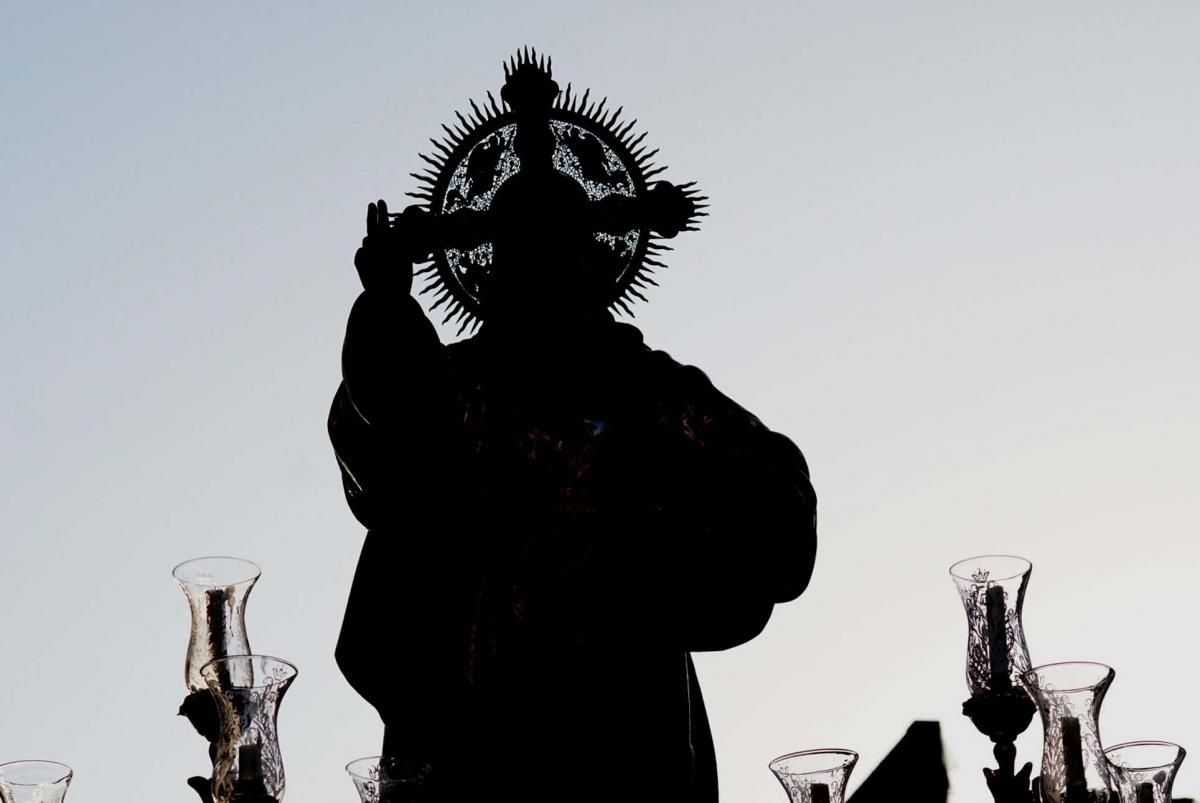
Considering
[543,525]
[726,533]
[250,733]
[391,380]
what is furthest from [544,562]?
[250,733]

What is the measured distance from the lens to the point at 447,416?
20.9 ft

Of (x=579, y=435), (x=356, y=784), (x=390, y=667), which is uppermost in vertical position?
(x=579, y=435)

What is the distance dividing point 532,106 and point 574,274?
0.58 meters

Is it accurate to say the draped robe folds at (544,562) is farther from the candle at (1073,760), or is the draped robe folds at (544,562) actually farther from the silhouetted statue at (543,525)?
the candle at (1073,760)

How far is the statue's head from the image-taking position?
6.70 m

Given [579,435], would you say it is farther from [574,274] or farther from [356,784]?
[356,784]

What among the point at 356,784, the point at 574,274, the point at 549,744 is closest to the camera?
the point at 356,784

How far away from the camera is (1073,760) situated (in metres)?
5.71

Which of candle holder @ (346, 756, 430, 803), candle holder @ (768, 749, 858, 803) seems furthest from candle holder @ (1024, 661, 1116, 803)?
candle holder @ (346, 756, 430, 803)

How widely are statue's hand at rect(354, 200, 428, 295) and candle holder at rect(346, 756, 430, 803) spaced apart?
1254 millimetres

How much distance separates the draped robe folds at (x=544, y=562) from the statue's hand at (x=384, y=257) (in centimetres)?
5

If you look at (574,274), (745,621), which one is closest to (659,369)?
(574,274)

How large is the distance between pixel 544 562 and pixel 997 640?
3.77 feet

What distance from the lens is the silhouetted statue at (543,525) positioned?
6250 mm
